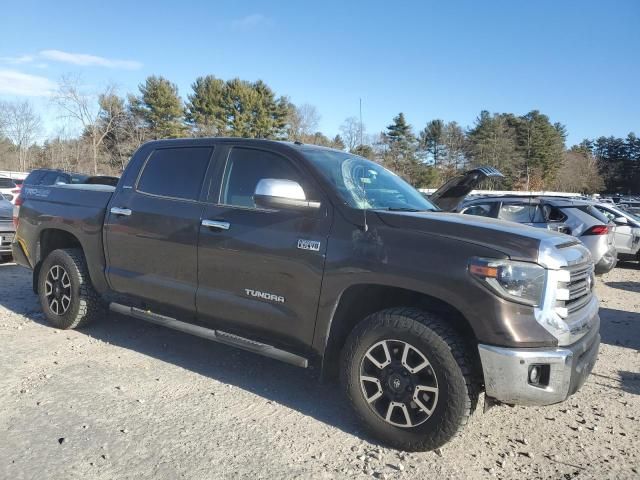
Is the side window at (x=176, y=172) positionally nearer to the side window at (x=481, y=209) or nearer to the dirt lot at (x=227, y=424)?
the dirt lot at (x=227, y=424)

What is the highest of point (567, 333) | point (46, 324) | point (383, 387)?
point (567, 333)

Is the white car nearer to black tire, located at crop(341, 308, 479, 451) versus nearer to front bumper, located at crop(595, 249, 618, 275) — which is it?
black tire, located at crop(341, 308, 479, 451)

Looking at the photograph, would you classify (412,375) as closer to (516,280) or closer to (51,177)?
(516,280)

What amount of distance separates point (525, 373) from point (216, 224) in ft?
7.88

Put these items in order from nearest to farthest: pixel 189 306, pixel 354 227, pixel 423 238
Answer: pixel 423 238
pixel 354 227
pixel 189 306

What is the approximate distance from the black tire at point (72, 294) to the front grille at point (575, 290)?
4247 millimetres

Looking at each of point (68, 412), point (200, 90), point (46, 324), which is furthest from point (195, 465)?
point (200, 90)

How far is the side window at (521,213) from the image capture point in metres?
9.62

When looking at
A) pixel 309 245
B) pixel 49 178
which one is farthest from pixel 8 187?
pixel 309 245

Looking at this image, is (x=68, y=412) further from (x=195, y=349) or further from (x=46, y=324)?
(x=46, y=324)

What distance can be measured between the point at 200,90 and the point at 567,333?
5641cm

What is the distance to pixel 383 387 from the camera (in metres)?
3.17

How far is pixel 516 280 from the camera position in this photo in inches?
110

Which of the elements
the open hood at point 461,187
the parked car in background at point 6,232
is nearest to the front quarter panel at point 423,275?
the open hood at point 461,187
